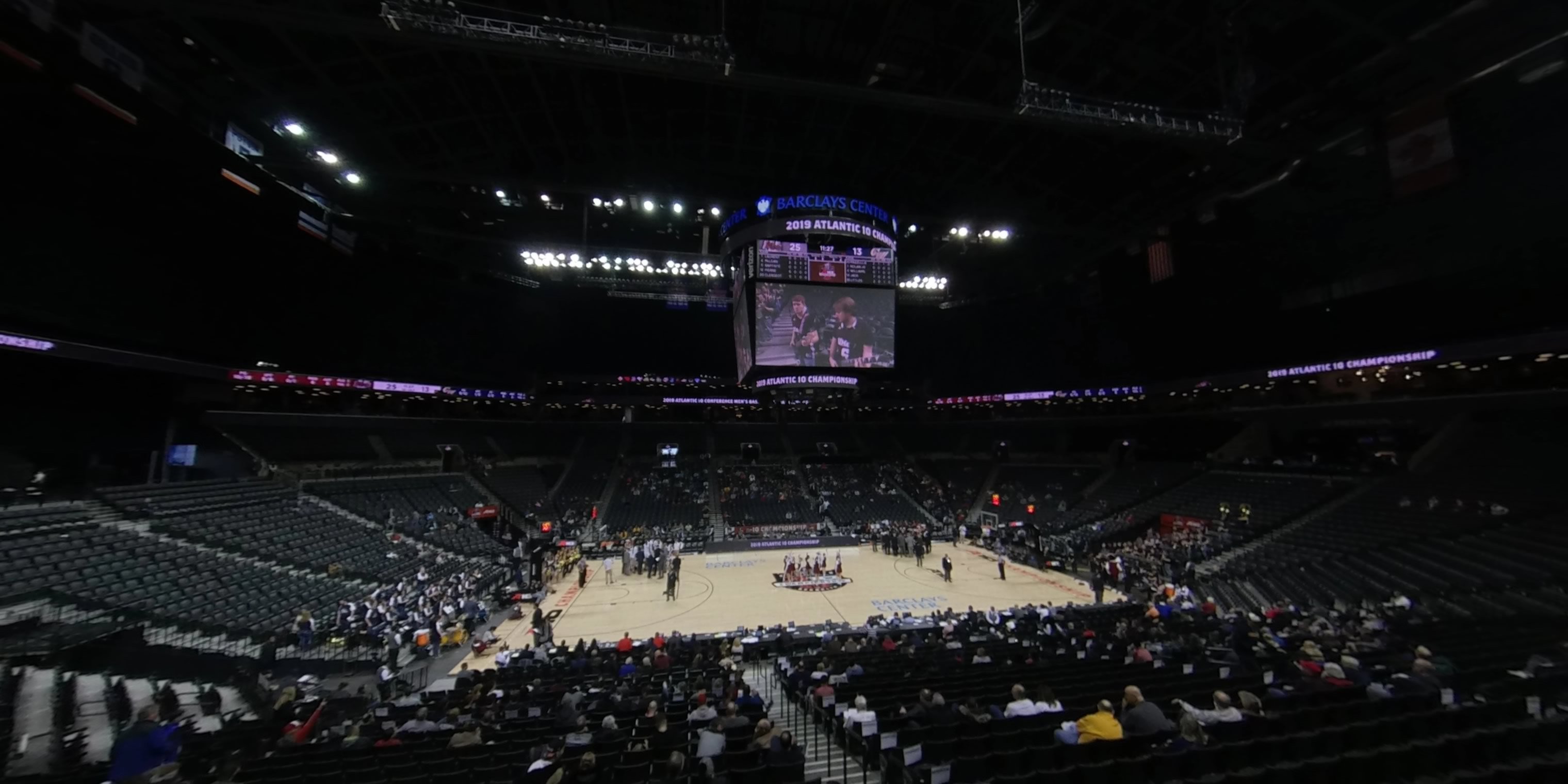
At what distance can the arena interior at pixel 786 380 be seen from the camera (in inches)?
281

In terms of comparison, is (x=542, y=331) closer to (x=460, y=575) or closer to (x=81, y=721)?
(x=460, y=575)

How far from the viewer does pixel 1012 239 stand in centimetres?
2473

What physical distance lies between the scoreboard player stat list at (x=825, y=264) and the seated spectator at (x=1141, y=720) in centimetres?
1614

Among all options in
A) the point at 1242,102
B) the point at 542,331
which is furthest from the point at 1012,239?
the point at 542,331

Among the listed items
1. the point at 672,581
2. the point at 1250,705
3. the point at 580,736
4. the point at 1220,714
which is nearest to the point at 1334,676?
the point at 1250,705

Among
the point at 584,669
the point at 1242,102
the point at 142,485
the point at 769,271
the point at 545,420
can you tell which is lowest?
the point at 584,669

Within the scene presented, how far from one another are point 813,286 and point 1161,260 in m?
15.2

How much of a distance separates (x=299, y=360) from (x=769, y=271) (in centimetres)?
2363

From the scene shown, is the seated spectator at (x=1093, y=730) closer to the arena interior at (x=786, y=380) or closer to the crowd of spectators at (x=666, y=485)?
the arena interior at (x=786, y=380)

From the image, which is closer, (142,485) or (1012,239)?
(142,485)

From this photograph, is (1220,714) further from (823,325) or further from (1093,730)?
(823,325)

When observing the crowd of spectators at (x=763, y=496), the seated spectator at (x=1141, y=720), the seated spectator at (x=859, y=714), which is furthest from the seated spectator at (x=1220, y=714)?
the crowd of spectators at (x=763, y=496)

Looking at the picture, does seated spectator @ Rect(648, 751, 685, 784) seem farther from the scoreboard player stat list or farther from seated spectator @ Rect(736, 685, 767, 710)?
the scoreboard player stat list

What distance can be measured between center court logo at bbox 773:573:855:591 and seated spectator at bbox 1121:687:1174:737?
49.2 ft
